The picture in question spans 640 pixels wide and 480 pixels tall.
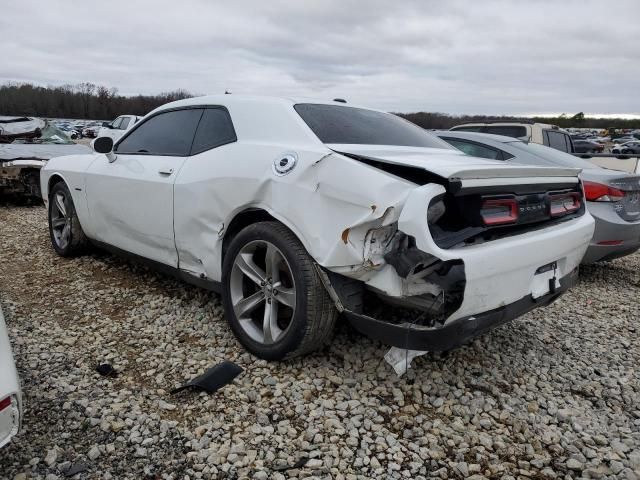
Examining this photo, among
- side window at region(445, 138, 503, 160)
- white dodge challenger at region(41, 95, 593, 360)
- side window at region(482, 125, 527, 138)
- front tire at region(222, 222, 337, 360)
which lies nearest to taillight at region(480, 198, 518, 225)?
white dodge challenger at region(41, 95, 593, 360)

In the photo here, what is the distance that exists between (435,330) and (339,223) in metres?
0.66

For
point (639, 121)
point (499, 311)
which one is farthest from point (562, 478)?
point (639, 121)

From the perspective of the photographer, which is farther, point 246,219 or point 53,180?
point 53,180

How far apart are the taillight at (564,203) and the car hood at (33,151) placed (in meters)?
8.06

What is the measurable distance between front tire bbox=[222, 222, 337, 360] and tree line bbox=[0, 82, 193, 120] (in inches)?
2773

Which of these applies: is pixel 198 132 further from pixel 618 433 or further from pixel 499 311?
pixel 618 433

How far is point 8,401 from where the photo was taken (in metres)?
1.75

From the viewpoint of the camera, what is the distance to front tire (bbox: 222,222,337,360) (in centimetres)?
259

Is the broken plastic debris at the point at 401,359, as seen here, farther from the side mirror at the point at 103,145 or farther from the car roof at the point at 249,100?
the side mirror at the point at 103,145

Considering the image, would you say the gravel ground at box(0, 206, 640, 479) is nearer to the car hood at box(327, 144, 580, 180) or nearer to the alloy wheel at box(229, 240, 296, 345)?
the alloy wheel at box(229, 240, 296, 345)

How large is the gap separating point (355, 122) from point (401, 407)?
1803 millimetres

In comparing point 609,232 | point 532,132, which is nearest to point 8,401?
point 609,232

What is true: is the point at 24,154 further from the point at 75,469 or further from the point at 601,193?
the point at 601,193

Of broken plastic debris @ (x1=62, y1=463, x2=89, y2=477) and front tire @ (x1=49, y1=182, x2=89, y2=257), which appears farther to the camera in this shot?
front tire @ (x1=49, y1=182, x2=89, y2=257)
